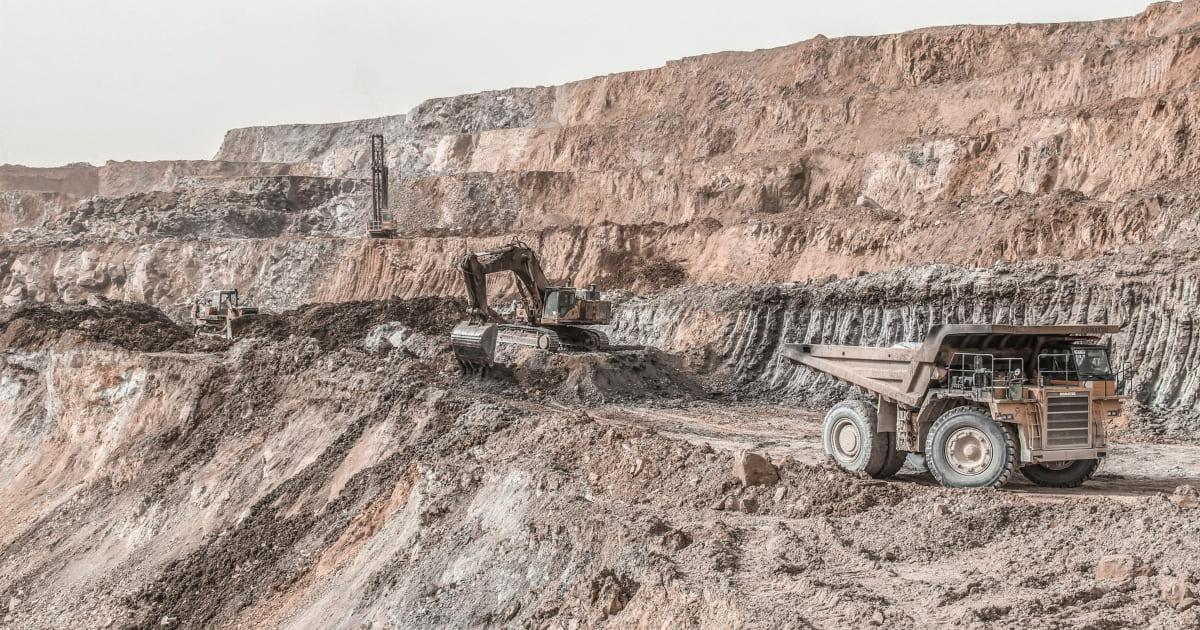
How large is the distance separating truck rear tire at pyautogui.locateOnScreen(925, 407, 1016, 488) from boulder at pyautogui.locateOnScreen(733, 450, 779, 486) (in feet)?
5.38

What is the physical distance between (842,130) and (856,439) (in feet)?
106

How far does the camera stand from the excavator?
2262 cm

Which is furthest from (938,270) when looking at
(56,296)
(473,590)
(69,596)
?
(56,296)

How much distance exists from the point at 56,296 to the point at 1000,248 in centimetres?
4124

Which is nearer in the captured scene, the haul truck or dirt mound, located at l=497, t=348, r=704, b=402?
the haul truck

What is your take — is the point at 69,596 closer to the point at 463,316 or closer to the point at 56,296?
the point at 463,316

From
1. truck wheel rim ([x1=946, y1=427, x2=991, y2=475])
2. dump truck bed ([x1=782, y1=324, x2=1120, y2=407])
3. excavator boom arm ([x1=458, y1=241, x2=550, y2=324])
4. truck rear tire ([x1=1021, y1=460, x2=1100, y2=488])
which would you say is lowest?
truck rear tire ([x1=1021, y1=460, x2=1100, y2=488])

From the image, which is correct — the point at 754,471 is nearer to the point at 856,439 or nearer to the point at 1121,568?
the point at 856,439

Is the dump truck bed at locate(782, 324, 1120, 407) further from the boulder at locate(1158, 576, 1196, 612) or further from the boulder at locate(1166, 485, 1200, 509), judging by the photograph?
the boulder at locate(1158, 576, 1196, 612)

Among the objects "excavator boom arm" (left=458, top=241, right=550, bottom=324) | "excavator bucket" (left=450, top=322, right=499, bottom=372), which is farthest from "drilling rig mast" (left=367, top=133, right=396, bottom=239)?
"excavator bucket" (left=450, top=322, right=499, bottom=372)

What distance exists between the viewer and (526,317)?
78.3 ft

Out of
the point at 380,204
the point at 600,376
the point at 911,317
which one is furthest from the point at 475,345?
the point at 380,204

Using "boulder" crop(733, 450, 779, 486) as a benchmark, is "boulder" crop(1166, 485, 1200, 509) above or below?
above

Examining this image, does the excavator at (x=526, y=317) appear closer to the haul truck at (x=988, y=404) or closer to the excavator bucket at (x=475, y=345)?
the excavator bucket at (x=475, y=345)
